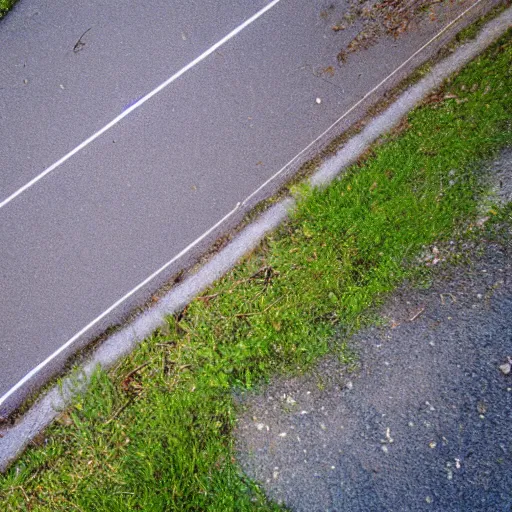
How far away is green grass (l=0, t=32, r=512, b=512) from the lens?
3.23 metres

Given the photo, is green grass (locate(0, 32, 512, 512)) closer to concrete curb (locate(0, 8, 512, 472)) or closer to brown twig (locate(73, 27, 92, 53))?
concrete curb (locate(0, 8, 512, 472))

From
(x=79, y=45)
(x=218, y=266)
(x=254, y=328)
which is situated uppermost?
(x=79, y=45)

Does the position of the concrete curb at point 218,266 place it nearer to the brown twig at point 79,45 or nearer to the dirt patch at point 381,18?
the dirt patch at point 381,18

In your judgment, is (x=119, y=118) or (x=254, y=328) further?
(x=119, y=118)

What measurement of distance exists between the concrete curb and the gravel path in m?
1.12

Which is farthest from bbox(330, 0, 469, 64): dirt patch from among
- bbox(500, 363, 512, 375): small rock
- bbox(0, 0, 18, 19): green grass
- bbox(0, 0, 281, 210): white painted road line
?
bbox(0, 0, 18, 19): green grass

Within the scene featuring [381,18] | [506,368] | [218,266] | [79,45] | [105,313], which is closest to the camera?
[506,368]

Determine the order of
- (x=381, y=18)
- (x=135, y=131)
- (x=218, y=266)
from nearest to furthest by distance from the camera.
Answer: (x=218, y=266), (x=381, y=18), (x=135, y=131)

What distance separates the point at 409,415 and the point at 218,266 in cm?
192

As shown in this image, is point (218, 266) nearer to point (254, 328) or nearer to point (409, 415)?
point (254, 328)

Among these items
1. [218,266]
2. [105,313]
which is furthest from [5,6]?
[218,266]

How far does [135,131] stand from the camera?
4156 mm

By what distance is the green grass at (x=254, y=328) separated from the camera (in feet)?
10.6

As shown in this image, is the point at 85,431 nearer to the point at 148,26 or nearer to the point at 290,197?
the point at 290,197
